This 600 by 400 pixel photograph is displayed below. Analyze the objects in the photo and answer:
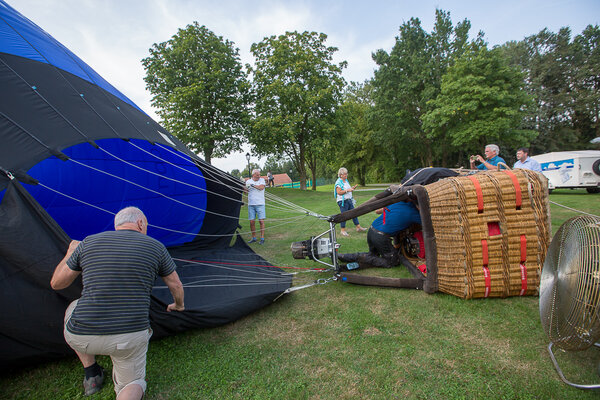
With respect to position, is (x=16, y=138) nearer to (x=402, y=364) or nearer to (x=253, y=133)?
(x=402, y=364)

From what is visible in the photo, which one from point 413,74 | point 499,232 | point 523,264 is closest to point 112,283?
point 499,232

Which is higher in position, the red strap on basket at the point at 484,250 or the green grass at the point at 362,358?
the red strap on basket at the point at 484,250

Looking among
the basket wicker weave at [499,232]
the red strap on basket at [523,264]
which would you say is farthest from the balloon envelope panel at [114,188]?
the red strap on basket at [523,264]

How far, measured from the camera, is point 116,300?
1550 mm

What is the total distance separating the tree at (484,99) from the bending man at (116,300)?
65.3ft

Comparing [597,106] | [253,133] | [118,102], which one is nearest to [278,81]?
[253,133]

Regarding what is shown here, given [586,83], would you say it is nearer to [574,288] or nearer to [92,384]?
[574,288]

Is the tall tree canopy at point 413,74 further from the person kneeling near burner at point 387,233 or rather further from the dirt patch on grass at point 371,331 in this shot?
the dirt patch on grass at point 371,331

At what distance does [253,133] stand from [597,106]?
3039 cm

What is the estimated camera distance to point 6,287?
1.86m

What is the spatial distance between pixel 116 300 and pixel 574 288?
2.62 m

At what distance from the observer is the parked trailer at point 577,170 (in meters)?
12.0

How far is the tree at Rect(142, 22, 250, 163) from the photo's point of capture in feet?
56.2

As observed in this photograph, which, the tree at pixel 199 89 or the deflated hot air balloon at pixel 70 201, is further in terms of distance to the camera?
the tree at pixel 199 89
